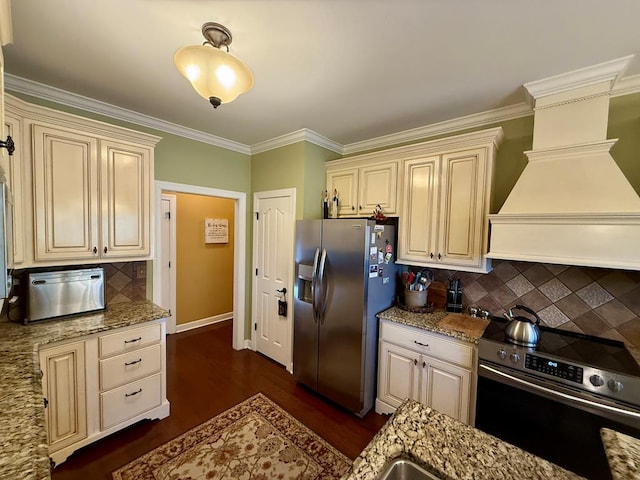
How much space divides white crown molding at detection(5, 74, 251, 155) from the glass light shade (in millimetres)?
1524

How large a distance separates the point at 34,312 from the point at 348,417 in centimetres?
243

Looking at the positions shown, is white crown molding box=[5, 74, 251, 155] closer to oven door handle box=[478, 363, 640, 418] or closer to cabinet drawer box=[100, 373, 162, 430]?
cabinet drawer box=[100, 373, 162, 430]

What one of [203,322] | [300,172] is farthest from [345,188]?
[203,322]

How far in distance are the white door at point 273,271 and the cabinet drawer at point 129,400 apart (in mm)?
1219

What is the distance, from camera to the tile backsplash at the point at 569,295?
1767 millimetres

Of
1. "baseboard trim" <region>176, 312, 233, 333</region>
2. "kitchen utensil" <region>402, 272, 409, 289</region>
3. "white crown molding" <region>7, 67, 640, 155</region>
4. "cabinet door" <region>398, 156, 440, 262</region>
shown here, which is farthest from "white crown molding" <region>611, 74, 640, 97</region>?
"baseboard trim" <region>176, 312, 233, 333</region>

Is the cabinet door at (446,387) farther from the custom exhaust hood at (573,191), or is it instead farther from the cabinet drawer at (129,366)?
the cabinet drawer at (129,366)

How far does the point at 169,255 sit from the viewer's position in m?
3.80

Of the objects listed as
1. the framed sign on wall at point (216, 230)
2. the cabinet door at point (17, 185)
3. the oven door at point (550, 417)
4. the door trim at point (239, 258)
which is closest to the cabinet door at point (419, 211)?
the oven door at point (550, 417)

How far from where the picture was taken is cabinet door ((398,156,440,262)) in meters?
2.27

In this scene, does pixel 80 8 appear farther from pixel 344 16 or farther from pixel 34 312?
pixel 34 312

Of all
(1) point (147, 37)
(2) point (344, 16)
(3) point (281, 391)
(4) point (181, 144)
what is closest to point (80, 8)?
(1) point (147, 37)

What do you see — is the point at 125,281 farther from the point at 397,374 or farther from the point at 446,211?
the point at 446,211

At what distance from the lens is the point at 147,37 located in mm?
1448
